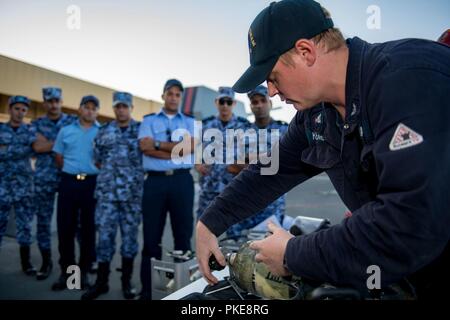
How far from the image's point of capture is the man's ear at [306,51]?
82 centimetres

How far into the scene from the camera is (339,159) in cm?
100

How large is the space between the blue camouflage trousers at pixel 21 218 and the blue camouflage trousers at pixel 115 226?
119 cm

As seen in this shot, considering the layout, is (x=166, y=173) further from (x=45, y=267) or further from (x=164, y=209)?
(x=45, y=267)

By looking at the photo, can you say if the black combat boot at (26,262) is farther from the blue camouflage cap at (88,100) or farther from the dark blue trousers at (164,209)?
the blue camouflage cap at (88,100)

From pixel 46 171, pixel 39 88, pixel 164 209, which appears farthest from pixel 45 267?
pixel 39 88

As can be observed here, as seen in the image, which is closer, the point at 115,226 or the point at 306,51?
the point at 306,51

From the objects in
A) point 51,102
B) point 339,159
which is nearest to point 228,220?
point 339,159

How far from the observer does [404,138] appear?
1.91ft

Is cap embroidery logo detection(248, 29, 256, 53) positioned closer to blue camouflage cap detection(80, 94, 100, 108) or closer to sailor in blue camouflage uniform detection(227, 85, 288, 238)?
sailor in blue camouflage uniform detection(227, 85, 288, 238)

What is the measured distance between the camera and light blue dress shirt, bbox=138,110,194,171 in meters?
3.21

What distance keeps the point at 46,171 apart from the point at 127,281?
184cm

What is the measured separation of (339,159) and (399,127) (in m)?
0.41

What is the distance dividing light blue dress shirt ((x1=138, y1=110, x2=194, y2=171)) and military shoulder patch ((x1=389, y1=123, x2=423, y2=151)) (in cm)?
275
